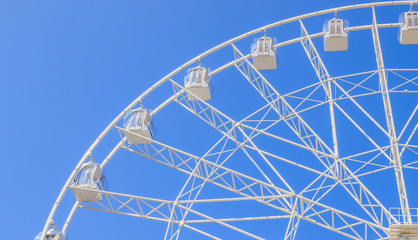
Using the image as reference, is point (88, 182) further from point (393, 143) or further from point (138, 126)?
point (393, 143)

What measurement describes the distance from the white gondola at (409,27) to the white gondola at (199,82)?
24.7 ft

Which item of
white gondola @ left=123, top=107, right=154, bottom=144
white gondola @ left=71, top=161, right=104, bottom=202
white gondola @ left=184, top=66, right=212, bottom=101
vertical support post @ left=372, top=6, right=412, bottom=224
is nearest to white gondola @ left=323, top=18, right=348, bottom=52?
vertical support post @ left=372, top=6, right=412, bottom=224

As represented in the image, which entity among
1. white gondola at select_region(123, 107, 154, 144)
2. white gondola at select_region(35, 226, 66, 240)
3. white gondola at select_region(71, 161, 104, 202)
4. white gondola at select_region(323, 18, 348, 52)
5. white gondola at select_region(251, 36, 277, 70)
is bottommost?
white gondola at select_region(35, 226, 66, 240)

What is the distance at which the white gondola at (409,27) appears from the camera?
2906 cm

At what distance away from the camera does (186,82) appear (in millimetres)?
29281

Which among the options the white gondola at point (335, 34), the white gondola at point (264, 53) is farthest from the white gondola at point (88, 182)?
the white gondola at point (335, 34)

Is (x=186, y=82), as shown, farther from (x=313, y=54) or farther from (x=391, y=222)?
(x=391, y=222)

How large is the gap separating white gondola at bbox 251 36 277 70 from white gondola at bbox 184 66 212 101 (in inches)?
82.2

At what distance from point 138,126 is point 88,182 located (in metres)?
2.69

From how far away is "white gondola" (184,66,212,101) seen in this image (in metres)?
28.9

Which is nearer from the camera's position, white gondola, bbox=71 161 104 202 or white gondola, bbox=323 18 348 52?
white gondola, bbox=71 161 104 202

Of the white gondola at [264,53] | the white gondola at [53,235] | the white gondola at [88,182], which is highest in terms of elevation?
the white gondola at [264,53]

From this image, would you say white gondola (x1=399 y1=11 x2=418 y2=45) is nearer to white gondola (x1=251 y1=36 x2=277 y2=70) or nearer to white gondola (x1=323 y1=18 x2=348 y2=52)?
white gondola (x1=323 y1=18 x2=348 y2=52)

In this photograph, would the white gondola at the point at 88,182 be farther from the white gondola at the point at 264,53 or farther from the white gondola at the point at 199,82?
the white gondola at the point at 264,53
